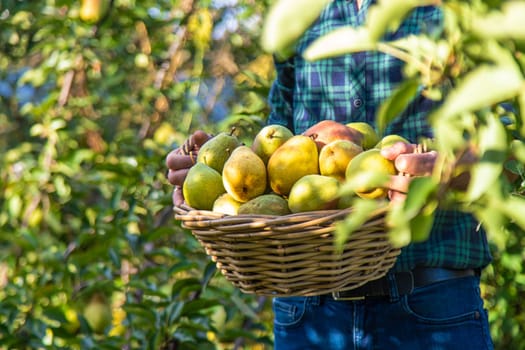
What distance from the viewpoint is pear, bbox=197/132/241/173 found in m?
1.26

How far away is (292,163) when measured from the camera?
111 cm

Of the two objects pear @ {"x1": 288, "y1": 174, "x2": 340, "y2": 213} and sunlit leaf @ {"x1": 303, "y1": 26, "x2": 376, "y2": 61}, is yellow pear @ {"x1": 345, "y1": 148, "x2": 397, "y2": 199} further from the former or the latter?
sunlit leaf @ {"x1": 303, "y1": 26, "x2": 376, "y2": 61}

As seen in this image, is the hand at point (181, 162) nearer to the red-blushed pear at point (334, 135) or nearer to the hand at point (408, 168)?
the red-blushed pear at point (334, 135)

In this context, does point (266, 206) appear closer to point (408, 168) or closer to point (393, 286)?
point (408, 168)

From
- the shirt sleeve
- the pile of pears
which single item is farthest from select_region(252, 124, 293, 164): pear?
the shirt sleeve

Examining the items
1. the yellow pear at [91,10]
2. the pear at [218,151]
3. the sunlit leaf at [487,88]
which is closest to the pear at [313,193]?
the pear at [218,151]

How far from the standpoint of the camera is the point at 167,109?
10.2 ft

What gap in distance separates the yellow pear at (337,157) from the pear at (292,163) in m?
0.02

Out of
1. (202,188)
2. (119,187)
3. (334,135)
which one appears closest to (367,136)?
(334,135)

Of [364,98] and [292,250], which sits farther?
[364,98]

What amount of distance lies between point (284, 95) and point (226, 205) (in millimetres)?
575

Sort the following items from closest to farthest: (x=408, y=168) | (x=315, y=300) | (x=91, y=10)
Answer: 1. (x=408, y=168)
2. (x=315, y=300)
3. (x=91, y=10)

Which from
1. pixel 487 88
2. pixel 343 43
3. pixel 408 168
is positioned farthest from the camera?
pixel 408 168

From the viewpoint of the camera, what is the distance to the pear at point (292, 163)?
111 cm
